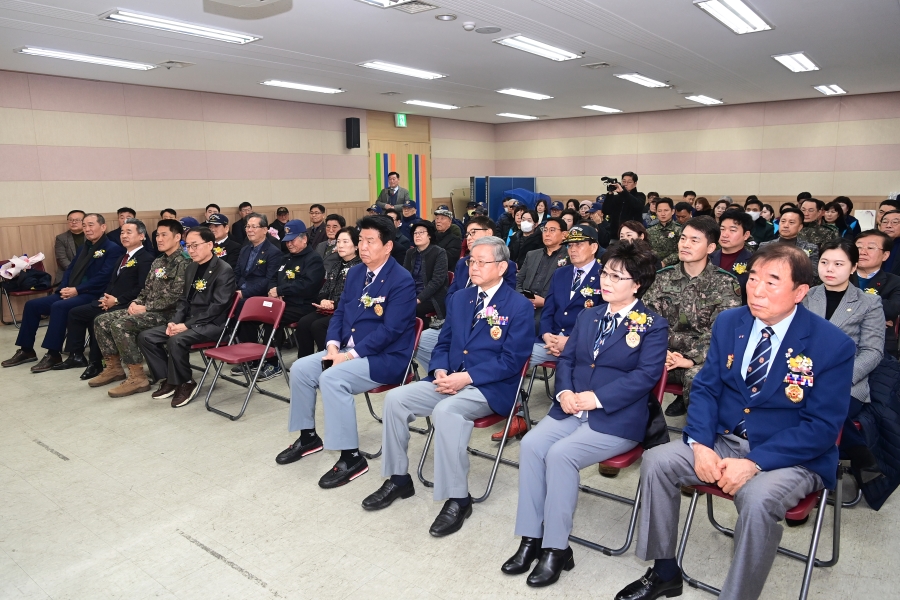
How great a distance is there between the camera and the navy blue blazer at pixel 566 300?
4.18m

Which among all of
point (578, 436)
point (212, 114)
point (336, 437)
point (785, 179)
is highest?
point (212, 114)

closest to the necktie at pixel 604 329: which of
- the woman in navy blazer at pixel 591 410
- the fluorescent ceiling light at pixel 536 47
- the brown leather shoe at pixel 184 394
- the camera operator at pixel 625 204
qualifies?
the woman in navy blazer at pixel 591 410

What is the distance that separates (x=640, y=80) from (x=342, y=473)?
321 inches

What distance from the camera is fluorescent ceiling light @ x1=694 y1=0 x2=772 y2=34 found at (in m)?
5.36

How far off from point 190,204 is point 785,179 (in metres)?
11.4

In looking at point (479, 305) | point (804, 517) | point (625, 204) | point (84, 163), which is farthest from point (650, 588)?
point (84, 163)

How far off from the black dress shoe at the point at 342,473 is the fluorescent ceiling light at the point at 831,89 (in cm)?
1032

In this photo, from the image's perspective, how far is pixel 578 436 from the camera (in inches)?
105

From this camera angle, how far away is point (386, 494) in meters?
3.24

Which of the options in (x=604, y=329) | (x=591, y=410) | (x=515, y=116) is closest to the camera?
(x=591, y=410)

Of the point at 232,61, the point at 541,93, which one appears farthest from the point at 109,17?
the point at 541,93

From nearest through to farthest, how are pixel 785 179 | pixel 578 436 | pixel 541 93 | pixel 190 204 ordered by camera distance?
pixel 578 436 < pixel 190 204 < pixel 541 93 < pixel 785 179

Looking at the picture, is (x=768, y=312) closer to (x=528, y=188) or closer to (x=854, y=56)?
(x=854, y=56)

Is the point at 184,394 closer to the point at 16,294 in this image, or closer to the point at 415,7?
the point at 415,7
